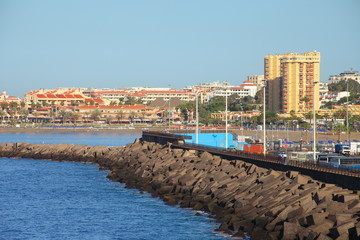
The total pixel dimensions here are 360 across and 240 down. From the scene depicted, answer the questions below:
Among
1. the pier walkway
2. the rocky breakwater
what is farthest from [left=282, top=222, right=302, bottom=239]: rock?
the pier walkway

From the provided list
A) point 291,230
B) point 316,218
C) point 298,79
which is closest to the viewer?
point 316,218

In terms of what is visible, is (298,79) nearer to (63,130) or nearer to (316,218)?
(63,130)

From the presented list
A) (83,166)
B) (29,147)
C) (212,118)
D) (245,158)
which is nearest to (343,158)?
(245,158)

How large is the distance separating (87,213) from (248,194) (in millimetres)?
10877

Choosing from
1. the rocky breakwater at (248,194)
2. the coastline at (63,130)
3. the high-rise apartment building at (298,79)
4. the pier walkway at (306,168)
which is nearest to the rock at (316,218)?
the rocky breakwater at (248,194)

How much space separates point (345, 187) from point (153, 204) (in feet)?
47.5

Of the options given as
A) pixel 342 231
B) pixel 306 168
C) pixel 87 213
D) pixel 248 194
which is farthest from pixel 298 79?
pixel 342 231

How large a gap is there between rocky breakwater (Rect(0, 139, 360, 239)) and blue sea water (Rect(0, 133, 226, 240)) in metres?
1.28

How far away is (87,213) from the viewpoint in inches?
1698

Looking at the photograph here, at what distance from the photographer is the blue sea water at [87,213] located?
36594 mm

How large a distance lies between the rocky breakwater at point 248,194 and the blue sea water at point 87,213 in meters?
1.28

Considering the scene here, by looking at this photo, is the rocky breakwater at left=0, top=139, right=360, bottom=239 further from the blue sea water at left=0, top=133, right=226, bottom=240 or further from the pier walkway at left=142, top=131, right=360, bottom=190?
the blue sea water at left=0, top=133, right=226, bottom=240

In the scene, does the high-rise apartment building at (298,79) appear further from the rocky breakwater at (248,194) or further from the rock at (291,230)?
the rock at (291,230)

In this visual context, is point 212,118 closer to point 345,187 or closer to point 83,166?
point 83,166
